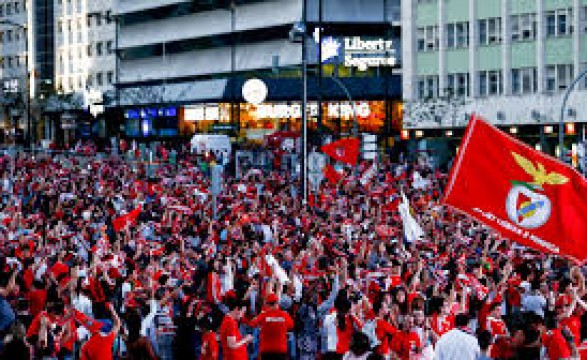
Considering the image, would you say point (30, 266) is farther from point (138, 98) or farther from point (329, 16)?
point (138, 98)

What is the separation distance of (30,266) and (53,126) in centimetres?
10568

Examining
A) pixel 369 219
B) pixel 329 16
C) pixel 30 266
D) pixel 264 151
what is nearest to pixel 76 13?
pixel 329 16

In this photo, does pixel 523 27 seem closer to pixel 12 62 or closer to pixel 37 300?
pixel 37 300

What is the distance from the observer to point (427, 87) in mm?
76188

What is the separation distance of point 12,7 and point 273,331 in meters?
124

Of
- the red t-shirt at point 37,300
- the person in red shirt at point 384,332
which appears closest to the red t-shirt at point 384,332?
the person in red shirt at point 384,332

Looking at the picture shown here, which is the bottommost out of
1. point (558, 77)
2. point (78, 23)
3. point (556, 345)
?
point (556, 345)

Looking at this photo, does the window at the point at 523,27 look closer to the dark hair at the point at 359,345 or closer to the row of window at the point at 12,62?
the dark hair at the point at 359,345

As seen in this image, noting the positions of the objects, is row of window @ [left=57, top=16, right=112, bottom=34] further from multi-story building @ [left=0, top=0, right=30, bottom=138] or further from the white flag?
the white flag

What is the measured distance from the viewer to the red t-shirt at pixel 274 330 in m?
14.8

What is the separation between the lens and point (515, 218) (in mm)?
11781

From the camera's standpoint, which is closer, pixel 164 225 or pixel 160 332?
pixel 160 332

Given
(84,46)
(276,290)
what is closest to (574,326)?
(276,290)

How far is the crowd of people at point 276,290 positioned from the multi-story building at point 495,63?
38104mm
